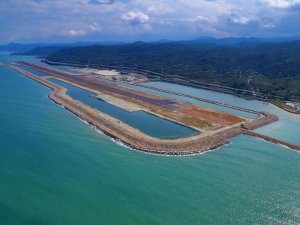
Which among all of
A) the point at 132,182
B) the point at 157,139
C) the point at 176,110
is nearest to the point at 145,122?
the point at 157,139

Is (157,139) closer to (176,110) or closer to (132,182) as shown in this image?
(132,182)

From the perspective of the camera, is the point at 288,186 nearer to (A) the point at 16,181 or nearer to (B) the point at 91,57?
(A) the point at 16,181

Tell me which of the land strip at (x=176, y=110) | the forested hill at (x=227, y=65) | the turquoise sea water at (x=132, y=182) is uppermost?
the forested hill at (x=227, y=65)

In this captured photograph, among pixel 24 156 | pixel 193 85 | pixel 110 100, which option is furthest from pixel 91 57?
pixel 24 156

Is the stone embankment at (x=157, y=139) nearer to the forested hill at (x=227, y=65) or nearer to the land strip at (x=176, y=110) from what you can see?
the land strip at (x=176, y=110)

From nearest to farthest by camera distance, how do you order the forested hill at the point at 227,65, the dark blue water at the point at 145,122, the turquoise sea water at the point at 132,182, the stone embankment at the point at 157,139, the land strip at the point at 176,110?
the turquoise sea water at the point at 132,182 < the stone embankment at the point at 157,139 < the dark blue water at the point at 145,122 < the land strip at the point at 176,110 < the forested hill at the point at 227,65

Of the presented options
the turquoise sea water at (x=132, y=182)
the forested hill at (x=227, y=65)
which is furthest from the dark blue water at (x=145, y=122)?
the forested hill at (x=227, y=65)
